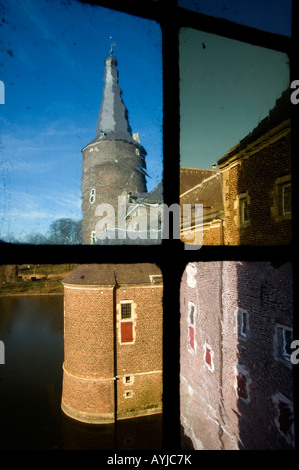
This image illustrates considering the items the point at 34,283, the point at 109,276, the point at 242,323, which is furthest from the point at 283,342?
the point at 34,283

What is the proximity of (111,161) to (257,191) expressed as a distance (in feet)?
37.4

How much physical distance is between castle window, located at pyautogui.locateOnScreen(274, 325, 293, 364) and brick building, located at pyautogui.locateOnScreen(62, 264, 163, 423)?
702 centimetres

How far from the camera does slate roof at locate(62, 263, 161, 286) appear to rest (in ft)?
40.0

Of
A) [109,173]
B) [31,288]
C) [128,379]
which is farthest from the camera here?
[31,288]

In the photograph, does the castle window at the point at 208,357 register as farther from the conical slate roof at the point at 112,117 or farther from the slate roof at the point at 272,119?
the conical slate roof at the point at 112,117

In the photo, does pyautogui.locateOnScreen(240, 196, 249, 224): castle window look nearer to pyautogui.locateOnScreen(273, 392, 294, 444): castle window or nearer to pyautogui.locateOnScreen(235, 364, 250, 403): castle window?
pyautogui.locateOnScreen(235, 364, 250, 403): castle window

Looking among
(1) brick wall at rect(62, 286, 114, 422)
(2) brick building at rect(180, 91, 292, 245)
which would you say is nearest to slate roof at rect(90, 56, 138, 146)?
(1) brick wall at rect(62, 286, 114, 422)

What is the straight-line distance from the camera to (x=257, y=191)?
6824 mm

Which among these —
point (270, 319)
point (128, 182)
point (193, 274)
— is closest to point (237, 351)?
point (270, 319)

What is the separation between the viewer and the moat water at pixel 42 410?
1135 centimetres

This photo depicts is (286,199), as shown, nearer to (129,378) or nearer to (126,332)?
(126,332)

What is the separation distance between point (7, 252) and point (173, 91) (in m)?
0.78

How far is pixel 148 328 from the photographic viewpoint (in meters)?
12.7
